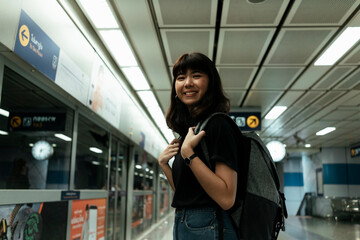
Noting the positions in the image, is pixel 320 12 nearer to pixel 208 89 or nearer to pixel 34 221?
pixel 208 89

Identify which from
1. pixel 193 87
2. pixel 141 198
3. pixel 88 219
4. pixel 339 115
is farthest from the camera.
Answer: pixel 339 115

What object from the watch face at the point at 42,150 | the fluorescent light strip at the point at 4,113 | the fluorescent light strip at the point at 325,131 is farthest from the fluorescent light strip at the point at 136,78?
the fluorescent light strip at the point at 325,131

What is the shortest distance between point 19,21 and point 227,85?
466 centimetres

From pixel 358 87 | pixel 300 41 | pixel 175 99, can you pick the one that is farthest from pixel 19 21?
pixel 358 87

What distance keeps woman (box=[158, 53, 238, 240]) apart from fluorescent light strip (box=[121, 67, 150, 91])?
14.4 ft

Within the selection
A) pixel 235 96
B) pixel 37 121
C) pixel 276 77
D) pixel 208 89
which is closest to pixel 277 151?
pixel 235 96

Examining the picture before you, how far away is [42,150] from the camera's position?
3.29 meters

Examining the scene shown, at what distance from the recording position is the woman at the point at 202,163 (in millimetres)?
985

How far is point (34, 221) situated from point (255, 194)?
2.66 meters

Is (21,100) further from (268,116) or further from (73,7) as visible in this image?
(268,116)

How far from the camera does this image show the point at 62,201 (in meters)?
3.56

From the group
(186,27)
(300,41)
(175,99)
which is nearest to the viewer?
(175,99)

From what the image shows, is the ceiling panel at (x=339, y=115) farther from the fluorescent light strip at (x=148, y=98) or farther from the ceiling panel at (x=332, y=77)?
the fluorescent light strip at (x=148, y=98)

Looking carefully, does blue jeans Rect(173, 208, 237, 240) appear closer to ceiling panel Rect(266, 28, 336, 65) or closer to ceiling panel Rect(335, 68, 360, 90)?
ceiling panel Rect(266, 28, 336, 65)
